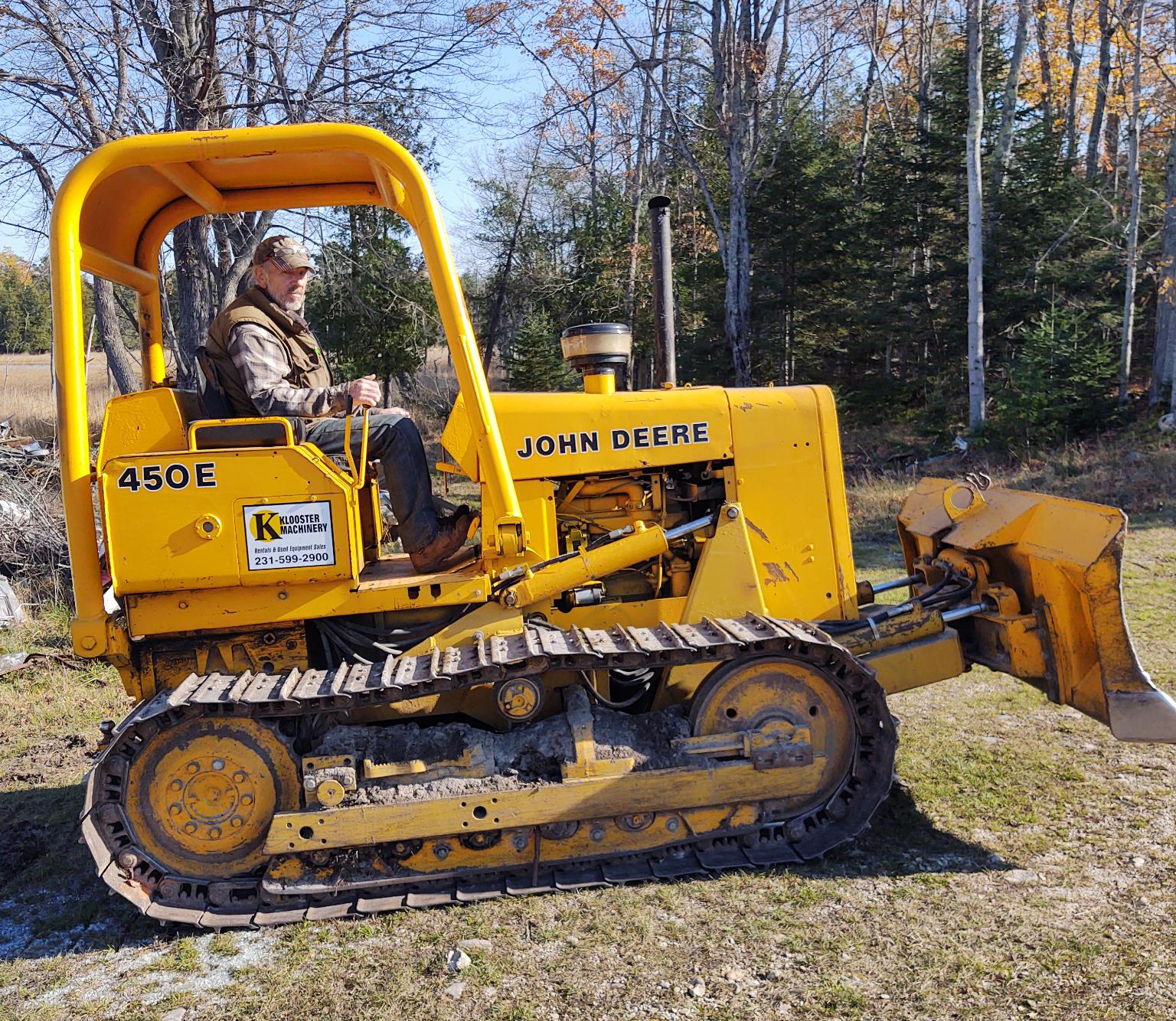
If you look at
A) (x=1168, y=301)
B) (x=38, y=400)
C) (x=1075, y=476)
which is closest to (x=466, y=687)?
(x=1075, y=476)

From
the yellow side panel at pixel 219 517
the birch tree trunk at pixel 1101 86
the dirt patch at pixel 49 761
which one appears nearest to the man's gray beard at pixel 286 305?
the yellow side panel at pixel 219 517

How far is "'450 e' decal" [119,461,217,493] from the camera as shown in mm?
3930

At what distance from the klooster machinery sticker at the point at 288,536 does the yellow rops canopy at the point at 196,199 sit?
2.04 feet

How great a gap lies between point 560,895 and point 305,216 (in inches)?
457

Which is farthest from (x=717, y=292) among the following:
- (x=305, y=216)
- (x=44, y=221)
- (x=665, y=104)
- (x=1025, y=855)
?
(x=1025, y=855)

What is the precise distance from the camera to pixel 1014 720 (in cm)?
570

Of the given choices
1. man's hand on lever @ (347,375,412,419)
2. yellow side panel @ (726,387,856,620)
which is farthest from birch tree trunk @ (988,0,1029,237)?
man's hand on lever @ (347,375,412,419)

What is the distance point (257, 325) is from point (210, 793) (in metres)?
2.02

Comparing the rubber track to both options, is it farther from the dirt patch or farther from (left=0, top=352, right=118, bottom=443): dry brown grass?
(left=0, top=352, right=118, bottom=443): dry brown grass

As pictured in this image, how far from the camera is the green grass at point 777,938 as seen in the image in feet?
10.6

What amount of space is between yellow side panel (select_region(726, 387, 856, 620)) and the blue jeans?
4.91 ft

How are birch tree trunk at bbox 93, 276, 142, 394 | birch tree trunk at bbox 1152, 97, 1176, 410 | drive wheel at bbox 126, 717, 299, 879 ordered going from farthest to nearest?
birch tree trunk at bbox 1152, 97, 1176, 410 → birch tree trunk at bbox 93, 276, 142, 394 → drive wheel at bbox 126, 717, 299, 879

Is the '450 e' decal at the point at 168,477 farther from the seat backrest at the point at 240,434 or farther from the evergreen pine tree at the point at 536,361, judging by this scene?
the evergreen pine tree at the point at 536,361

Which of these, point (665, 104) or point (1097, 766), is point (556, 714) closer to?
point (1097, 766)
